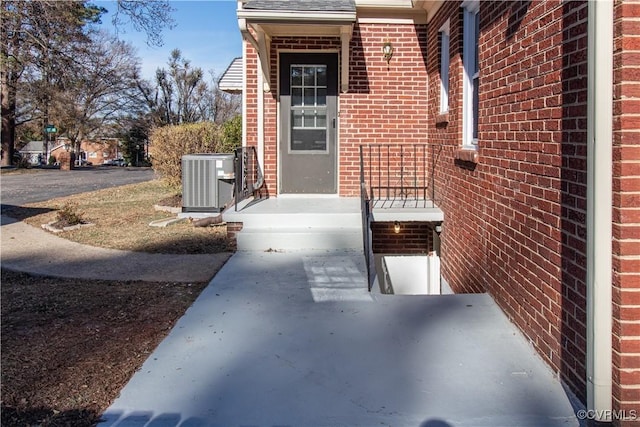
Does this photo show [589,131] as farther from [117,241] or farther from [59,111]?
[59,111]

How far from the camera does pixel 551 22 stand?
3.47m

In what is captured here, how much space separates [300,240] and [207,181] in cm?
439

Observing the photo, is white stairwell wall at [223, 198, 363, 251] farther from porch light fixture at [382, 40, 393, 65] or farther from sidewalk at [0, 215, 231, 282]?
porch light fixture at [382, 40, 393, 65]

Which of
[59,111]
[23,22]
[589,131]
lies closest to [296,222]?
[589,131]

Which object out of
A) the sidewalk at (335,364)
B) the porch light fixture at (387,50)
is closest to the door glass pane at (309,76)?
the porch light fixture at (387,50)

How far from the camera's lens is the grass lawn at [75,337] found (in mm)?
3170

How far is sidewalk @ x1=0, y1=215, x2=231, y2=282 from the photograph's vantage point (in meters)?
6.45

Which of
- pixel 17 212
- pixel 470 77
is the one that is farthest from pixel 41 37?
pixel 470 77

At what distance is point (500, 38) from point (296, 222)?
344 cm

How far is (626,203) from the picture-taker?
8.73 ft

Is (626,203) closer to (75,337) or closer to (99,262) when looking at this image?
(75,337)

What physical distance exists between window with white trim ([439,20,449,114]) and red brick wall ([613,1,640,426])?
4562mm

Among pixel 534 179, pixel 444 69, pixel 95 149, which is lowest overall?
pixel 534 179

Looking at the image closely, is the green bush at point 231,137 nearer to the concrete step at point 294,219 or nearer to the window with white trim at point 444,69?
the concrete step at point 294,219
